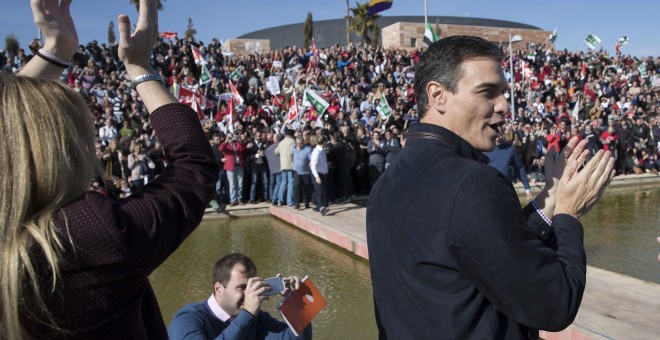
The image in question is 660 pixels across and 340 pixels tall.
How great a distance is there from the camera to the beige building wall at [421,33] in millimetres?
40444

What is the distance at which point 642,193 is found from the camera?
14133 millimetres

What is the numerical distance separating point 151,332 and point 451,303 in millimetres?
852

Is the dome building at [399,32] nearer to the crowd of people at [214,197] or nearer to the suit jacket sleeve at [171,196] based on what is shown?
the crowd of people at [214,197]

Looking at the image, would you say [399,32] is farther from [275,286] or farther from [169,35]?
[275,286]

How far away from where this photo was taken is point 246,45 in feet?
134

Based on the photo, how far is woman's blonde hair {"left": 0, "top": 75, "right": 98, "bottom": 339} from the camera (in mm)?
1199

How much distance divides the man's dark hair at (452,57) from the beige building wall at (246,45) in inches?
1538

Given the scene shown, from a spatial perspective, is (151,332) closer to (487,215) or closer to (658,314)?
(487,215)

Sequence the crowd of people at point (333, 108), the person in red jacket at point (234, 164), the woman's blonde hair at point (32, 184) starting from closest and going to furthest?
the woman's blonde hair at point (32, 184), the person in red jacket at point (234, 164), the crowd of people at point (333, 108)

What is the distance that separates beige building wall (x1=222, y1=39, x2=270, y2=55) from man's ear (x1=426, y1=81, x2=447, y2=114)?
39104mm

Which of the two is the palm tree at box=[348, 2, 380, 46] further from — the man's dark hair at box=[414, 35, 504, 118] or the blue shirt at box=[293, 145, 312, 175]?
the man's dark hair at box=[414, 35, 504, 118]

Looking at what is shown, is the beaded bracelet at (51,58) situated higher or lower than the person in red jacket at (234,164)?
higher

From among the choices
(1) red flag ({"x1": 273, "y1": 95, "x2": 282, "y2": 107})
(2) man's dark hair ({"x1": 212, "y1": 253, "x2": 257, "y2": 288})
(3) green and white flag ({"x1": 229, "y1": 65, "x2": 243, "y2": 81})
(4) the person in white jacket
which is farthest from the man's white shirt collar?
(3) green and white flag ({"x1": 229, "y1": 65, "x2": 243, "y2": 81})

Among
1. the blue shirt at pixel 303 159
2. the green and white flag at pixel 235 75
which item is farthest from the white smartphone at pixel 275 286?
the green and white flag at pixel 235 75
